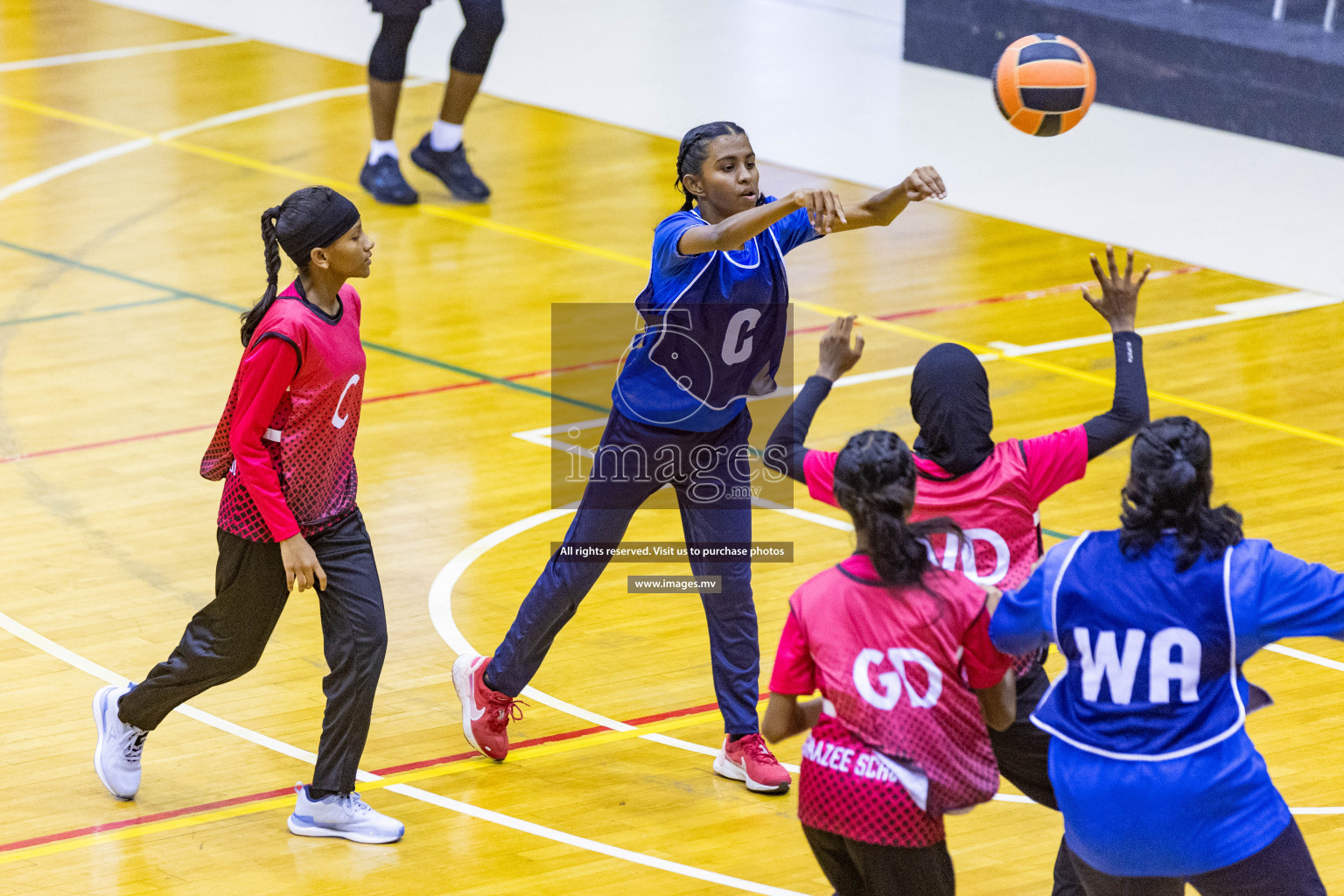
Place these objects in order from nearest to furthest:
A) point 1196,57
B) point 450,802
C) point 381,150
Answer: point 450,802 < point 381,150 < point 1196,57

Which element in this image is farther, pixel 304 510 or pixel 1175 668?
pixel 304 510

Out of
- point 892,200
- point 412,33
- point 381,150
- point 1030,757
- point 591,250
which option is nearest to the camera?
point 1030,757

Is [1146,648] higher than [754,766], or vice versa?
[1146,648]

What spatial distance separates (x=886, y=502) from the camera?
154 inches

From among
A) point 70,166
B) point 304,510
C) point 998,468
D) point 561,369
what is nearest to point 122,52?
point 70,166

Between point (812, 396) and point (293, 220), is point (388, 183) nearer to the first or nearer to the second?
point (293, 220)

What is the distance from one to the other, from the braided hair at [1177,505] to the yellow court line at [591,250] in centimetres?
298

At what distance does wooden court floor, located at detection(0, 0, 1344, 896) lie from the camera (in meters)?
5.38

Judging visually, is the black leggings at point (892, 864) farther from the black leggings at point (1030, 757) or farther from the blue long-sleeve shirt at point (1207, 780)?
the black leggings at point (1030, 757)

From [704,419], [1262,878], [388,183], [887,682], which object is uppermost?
[887,682]

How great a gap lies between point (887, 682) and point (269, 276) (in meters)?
2.19

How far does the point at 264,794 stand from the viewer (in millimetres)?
5602

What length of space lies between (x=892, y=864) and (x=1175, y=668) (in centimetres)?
68

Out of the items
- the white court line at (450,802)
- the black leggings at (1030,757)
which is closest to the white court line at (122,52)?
the white court line at (450,802)
